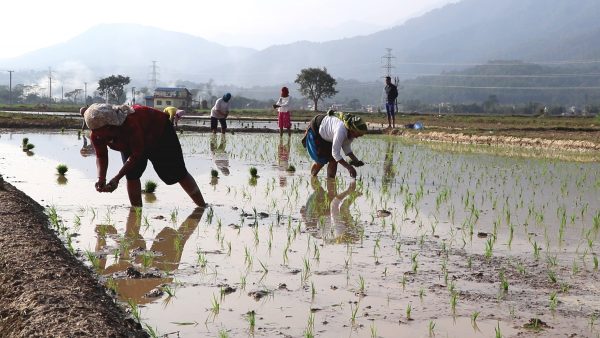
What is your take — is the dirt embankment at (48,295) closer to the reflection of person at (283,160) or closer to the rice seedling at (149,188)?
the rice seedling at (149,188)

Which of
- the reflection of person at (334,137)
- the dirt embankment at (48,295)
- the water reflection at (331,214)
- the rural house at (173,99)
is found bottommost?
the water reflection at (331,214)

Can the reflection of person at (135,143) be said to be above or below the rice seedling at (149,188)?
above

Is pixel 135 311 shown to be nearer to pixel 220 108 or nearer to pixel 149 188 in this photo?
pixel 149 188

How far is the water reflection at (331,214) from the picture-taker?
6.02m

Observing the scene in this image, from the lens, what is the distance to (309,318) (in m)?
3.67

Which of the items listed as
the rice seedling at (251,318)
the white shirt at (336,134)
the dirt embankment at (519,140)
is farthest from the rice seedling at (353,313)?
the dirt embankment at (519,140)

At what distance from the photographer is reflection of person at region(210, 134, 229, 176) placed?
1172 centimetres

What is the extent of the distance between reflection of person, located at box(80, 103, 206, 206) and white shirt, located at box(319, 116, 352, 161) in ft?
8.10

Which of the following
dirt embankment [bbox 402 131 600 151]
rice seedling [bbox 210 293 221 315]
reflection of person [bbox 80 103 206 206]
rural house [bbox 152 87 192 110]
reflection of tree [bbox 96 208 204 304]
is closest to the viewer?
rice seedling [bbox 210 293 221 315]

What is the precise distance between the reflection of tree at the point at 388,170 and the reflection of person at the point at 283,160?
1.33m

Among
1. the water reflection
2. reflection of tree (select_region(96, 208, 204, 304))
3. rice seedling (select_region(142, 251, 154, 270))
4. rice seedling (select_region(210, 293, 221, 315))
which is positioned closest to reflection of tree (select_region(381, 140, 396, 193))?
the water reflection

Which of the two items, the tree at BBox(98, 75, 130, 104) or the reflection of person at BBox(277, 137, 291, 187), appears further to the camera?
the tree at BBox(98, 75, 130, 104)

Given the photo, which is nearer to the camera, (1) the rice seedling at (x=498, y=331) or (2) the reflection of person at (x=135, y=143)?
(1) the rice seedling at (x=498, y=331)

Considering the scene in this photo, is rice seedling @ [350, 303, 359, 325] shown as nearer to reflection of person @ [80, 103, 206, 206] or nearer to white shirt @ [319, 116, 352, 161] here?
reflection of person @ [80, 103, 206, 206]
